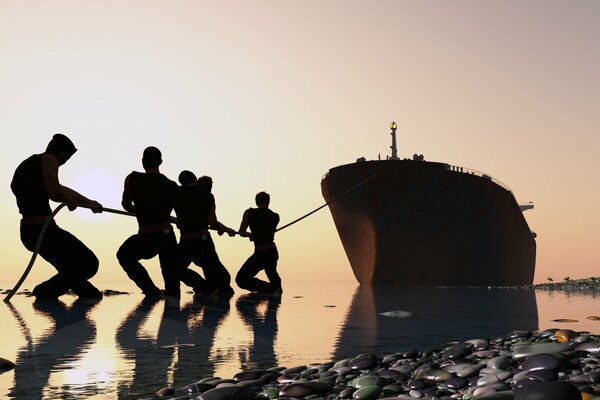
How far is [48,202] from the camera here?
9.91 metres

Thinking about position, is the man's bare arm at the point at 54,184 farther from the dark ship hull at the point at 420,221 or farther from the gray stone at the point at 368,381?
the dark ship hull at the point at 420,221

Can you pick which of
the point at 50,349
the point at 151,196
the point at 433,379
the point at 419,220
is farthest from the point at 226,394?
the point at 419,220

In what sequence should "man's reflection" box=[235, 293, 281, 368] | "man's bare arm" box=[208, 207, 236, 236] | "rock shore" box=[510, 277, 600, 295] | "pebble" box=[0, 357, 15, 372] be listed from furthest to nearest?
1. "rock shore" box=[510, 277, 600, 295]
2. "man's bare arm" box=[208, 207, 236, 236]
3. "man's reflection" box=[235, 293, 281, 368]
4. "pebble" box=[0, 357, 15, 372]

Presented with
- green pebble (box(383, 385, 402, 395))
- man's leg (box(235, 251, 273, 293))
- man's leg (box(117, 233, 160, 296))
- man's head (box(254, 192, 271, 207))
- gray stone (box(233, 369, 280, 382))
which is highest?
man's head (box(254, 192, 271, 207))

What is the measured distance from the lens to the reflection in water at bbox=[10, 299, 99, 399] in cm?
423

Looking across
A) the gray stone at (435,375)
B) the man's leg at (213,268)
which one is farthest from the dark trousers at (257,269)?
the gray stone at (435,375)

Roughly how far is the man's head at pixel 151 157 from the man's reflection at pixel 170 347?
214cm

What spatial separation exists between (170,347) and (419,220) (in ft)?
65.6

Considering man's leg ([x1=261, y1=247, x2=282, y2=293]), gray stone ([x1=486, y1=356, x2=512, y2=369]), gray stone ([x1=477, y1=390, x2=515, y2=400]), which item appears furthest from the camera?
man's leg ([x1=261, y1=247, x2=282, y2=293])

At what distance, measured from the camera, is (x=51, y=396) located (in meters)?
3.98

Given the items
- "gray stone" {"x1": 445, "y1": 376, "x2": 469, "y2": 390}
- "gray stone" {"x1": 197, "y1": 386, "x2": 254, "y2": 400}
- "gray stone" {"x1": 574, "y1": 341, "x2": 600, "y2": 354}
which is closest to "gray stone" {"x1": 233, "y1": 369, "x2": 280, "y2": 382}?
"gray stone" {"x1": 197, "y1": 386, "x2": 254, "y2": 400}

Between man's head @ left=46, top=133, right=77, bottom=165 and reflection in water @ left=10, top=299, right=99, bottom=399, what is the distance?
2.15 m

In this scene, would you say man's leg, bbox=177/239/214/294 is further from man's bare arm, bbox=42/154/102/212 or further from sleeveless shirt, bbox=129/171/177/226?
man's bare arm, bbox=42/154/102/212

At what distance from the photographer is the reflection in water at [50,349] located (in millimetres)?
4230
